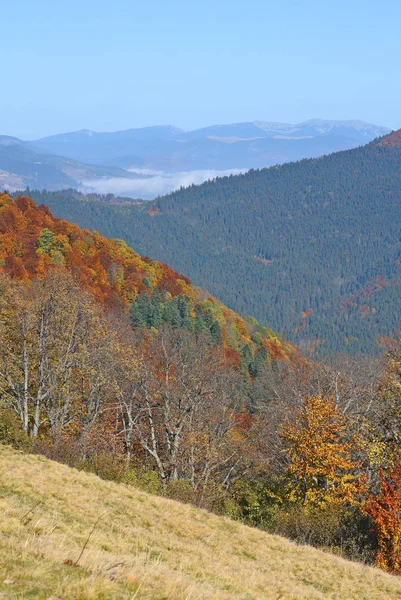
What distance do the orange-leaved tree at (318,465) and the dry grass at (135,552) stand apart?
7706 mm

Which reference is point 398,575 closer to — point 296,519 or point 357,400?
point 296,519

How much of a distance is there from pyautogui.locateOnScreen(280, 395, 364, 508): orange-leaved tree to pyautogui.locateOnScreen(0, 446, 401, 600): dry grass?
25.3 feet

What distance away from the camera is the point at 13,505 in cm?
1587

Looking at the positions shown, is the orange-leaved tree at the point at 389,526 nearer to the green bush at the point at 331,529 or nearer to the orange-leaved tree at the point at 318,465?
the green bush at the point at 331,529

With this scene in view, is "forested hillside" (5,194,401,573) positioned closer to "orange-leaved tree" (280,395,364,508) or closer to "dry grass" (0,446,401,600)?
"orange-leaved tree" (280,395,364,508)

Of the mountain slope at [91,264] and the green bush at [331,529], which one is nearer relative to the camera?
the green bush at [331,529]

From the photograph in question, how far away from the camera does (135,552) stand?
49.6 feet

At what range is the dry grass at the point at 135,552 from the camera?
998 centimetres

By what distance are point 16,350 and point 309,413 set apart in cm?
1774

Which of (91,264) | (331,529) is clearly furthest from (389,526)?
(91,264)

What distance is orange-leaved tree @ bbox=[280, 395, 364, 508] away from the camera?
3047 centimetres

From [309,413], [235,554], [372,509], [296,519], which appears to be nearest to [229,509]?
[296,519]

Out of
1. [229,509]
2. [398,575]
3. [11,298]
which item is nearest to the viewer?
[398,575]

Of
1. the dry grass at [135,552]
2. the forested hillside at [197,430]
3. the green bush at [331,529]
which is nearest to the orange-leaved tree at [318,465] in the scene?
the forested hillside at [197,430]
